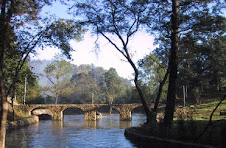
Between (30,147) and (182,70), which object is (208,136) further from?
(182,70)

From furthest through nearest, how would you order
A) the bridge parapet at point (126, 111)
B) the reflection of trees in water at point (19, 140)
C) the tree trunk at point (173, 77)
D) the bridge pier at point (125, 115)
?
the bridge parapet at point (126, 111)
the bridge pier at point (125, 115)
the reflection of trees in water at point (19, 140)
the tree trunk at point (173, 77)

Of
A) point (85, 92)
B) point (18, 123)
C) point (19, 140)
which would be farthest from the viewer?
point (85, 92)

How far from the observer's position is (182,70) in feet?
170

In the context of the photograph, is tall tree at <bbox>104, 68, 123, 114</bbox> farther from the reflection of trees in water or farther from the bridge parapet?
the reflection of trees in water

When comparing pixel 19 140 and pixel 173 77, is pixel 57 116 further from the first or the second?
pixel 173 77

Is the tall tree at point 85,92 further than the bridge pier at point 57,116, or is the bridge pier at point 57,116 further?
the tall tree at point 85,92

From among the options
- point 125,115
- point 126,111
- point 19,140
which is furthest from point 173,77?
point 126,111

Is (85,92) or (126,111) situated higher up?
(85,92)

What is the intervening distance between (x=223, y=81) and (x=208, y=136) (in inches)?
1729

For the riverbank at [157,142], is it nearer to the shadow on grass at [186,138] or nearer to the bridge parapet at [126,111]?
the shadow on grass at [186,138]

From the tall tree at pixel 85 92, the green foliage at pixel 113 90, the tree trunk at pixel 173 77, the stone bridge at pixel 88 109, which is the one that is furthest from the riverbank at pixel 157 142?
the tall tree at pixel 85 92

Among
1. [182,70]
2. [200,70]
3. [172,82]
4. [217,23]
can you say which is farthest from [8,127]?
[200,70]

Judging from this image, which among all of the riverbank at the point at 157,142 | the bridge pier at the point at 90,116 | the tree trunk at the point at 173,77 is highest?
the tree trunk at the point at 173,77

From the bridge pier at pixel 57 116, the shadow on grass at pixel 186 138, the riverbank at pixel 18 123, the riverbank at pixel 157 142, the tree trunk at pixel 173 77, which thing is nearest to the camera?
the shadow on grass at pixel 186 138
